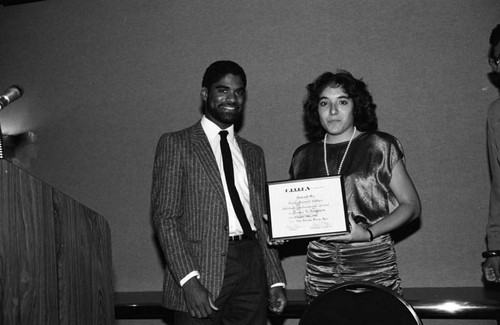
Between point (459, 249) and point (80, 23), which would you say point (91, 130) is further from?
point (459, 249)

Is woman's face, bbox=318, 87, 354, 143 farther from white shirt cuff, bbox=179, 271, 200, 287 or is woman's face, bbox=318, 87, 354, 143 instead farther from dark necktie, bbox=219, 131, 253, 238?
white shirt cuff, bbox=179, 271, 200, 287

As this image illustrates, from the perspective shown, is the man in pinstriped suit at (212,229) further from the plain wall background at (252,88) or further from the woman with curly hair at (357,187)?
the plain wall background at (252,88)

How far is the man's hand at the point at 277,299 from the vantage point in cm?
249

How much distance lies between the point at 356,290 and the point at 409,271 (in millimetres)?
1842

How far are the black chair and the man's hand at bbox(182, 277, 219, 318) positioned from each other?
0.47 m

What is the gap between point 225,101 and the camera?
257cm

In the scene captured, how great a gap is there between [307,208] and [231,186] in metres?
0.35

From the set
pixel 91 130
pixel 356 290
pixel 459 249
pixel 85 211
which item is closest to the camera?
pixel 85 211

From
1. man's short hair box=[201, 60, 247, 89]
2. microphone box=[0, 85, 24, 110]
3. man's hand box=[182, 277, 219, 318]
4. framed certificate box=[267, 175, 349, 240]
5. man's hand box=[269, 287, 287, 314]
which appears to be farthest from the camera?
man's short hair box=[201, 60, 247, 89]

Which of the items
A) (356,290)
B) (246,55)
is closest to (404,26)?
(246,55)

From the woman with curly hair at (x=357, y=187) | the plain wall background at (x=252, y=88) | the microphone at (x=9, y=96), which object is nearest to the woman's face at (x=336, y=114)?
the woman with curly hair at (x=357, y=187)

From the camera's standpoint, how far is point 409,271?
359cm

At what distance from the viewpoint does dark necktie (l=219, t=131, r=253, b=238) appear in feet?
7.90

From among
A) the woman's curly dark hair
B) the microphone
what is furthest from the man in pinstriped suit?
the microphone
